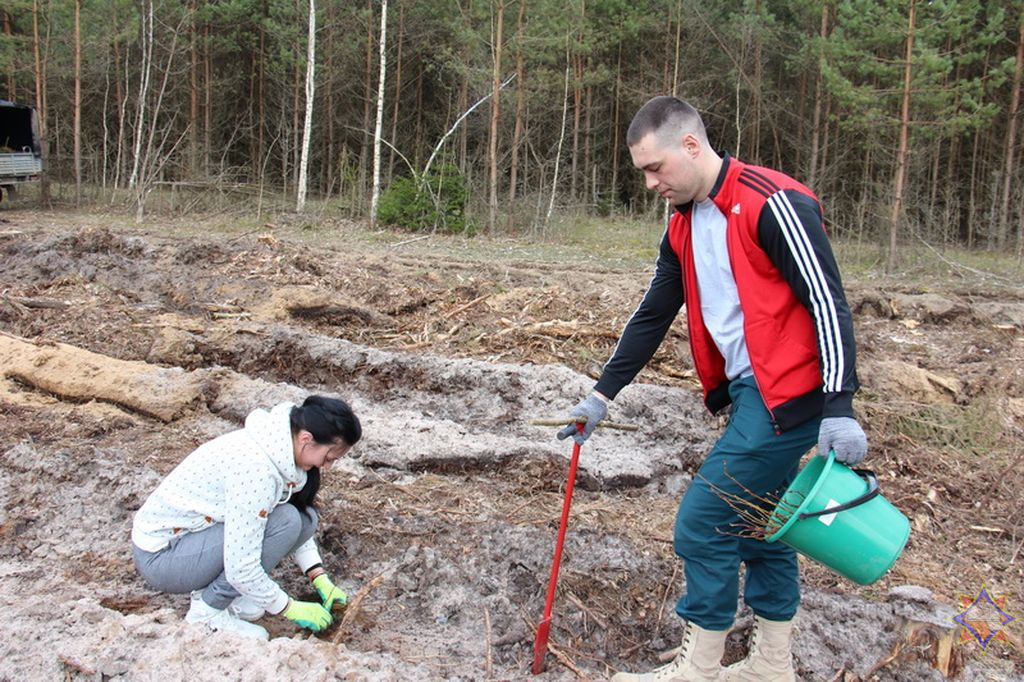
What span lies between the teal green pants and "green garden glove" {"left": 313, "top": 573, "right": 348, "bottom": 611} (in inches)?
51.1

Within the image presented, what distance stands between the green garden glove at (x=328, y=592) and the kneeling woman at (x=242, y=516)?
0.12m

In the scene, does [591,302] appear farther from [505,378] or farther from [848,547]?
[848,547]

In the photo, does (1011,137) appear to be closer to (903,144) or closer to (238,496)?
(903,144)

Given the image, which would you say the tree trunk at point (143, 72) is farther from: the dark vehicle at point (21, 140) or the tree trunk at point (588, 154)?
the tree trunk at point (588, 154)

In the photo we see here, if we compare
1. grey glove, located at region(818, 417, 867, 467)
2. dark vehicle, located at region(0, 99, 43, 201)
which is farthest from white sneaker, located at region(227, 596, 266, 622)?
dark vehicle, located at region(0, 99, 43, 201)

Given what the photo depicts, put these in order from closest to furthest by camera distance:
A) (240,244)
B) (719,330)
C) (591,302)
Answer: (719,330), (591,302), (240,244)

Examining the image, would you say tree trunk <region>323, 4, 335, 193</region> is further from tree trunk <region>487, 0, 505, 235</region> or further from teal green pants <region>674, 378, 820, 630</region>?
teal green pants <region>674, 378, 820, 630</region>

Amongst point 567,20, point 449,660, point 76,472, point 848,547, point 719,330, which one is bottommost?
point 449,660

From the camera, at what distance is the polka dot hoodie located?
111 inches

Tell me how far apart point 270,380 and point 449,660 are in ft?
11.9

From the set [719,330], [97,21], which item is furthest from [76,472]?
[97,21]

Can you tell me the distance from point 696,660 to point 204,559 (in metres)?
1.71

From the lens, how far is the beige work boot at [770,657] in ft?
9.21

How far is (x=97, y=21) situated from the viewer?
20969 mm
